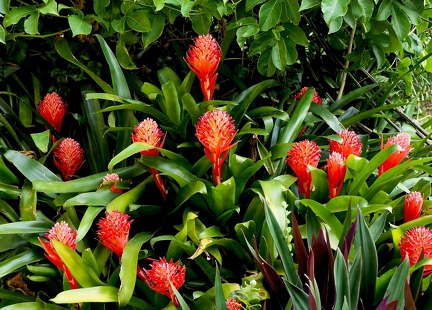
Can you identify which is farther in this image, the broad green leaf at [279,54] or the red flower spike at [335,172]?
the broad green leaf at [279,54]

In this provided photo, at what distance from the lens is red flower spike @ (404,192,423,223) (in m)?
1.50

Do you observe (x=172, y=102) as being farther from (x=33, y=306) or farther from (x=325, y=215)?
(x=33, y=306)

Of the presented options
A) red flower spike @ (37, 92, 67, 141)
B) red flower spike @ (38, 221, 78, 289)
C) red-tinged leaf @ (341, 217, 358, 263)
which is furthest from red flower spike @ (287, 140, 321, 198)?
red flower spike @ (37, 92, 67, 141)

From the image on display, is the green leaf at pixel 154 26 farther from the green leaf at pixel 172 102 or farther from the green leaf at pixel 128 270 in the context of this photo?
the green leaf at pixel 128 270

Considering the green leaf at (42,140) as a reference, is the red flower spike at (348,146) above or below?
above

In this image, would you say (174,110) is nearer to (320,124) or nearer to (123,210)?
(123,210)

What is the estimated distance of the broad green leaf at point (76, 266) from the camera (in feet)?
4.22

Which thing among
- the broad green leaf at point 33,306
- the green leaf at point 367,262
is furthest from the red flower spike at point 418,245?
the broad green leaf at point 33,306

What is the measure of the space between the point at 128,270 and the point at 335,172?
681 mm

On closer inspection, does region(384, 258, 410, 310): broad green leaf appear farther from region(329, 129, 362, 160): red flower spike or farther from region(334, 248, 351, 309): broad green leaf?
region(329, 129, 362, 160): red flower spike

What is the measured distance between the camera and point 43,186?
5.09 ft

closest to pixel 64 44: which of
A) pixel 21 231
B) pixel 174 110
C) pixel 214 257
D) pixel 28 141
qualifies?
pixel 28 141

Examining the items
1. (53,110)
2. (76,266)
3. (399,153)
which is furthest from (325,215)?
(53,110)

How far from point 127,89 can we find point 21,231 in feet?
2.18
